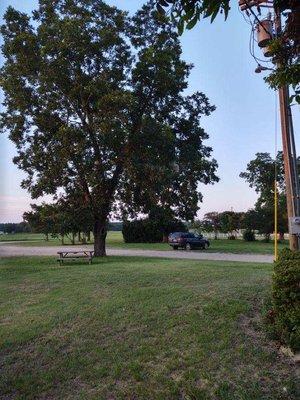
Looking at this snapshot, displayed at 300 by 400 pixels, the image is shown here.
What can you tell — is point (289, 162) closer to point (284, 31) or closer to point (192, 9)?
point (284, 31)

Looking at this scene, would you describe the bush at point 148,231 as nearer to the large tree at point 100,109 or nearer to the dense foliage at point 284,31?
the large tree at point 100,109

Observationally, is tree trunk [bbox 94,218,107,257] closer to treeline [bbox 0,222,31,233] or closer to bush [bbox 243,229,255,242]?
treeline [bbox 0,222,31,233]

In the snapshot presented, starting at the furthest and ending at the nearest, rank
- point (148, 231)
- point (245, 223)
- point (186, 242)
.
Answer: point (148, 231)
point (245, 223)
point (186, 242)

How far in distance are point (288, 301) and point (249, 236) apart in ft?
141

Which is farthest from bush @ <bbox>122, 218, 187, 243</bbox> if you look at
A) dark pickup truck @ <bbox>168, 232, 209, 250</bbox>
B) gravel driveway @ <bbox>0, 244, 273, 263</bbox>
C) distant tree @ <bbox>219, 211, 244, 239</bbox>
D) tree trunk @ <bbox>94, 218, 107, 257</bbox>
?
tree trunk @ <bbox>94, 218, 107, 257</bbox>

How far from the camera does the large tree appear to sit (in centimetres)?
2050

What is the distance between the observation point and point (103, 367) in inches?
236

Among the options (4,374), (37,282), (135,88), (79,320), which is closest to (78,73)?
(135,88)

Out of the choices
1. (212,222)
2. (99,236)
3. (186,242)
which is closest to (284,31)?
(99,236)

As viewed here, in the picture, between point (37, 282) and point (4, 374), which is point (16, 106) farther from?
point (4, 374)

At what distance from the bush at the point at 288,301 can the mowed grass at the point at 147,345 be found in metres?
0.28

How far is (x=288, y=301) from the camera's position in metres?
5.65

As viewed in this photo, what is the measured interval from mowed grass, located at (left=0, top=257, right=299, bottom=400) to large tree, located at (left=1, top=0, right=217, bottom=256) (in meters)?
11.5

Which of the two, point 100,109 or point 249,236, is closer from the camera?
point 100,109
